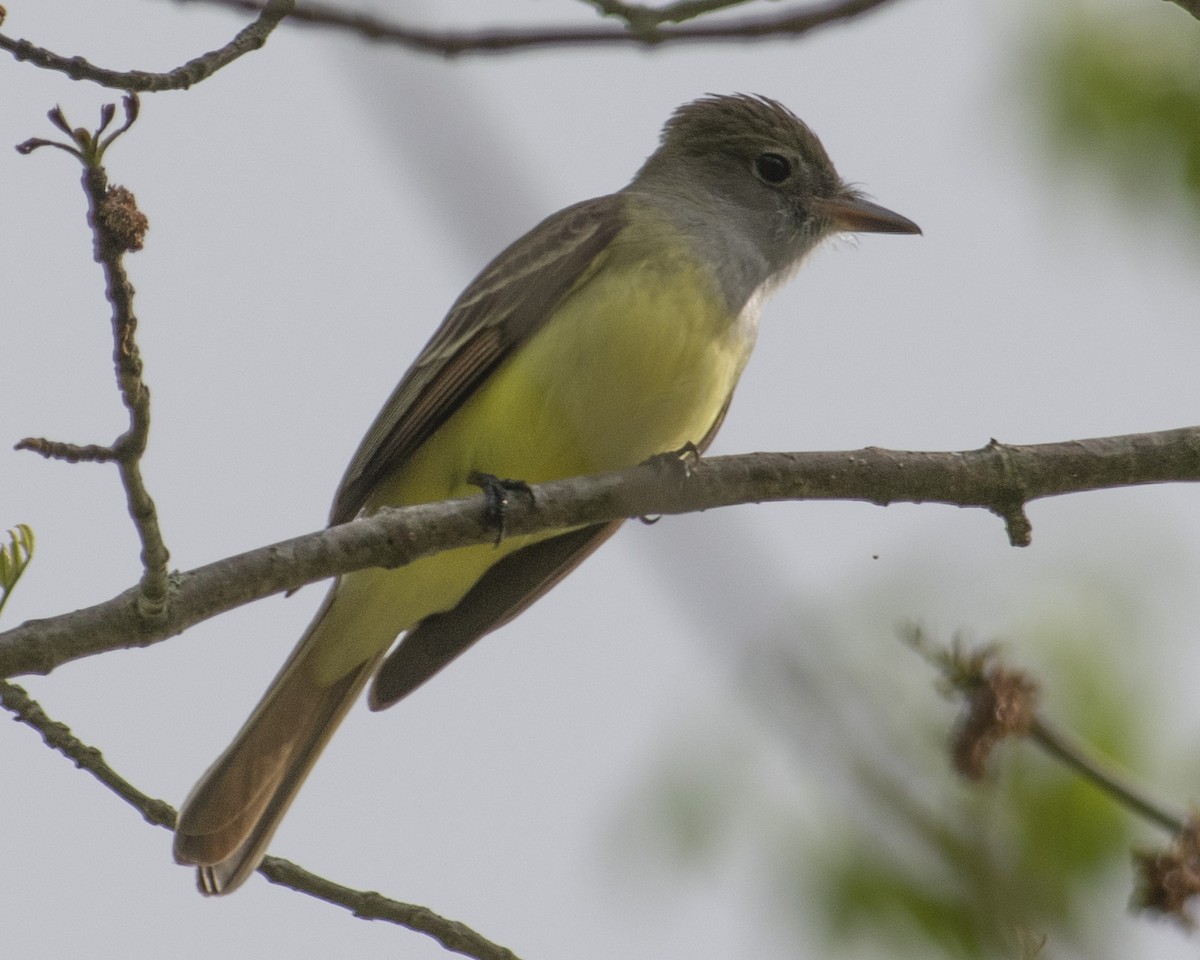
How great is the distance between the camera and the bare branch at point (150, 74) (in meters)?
3.39

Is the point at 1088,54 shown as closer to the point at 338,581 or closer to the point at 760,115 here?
the point at 760,115

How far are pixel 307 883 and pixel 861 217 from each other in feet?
13.0

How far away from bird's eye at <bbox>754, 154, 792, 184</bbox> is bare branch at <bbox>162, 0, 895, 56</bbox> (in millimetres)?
4193

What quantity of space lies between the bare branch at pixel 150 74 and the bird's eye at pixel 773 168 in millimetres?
3815

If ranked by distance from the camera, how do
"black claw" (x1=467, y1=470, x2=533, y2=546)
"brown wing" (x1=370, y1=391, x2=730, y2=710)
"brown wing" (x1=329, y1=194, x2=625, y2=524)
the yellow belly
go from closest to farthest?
1. "black claw" (x1=467, y1=470, x2=533, y2=546)
2. the yellow belly
3. "brown wing" (x1=329, y1=194, x2=625, y2=524)
4. "brown wing" (x1=370, y1=391, x2=730, y2=710)

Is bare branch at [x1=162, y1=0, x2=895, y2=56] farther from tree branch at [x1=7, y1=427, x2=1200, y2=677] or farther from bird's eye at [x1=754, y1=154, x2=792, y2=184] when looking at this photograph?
bird's eye at [x1=754, y1=154, x2=792, y2=184]

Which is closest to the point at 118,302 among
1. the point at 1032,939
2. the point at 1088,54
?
the point at 1032,939

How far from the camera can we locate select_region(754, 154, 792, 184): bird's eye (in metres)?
7.22

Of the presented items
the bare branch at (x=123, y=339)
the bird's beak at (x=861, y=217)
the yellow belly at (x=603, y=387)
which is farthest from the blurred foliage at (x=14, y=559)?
the bird's beak at (x=861, y=217)

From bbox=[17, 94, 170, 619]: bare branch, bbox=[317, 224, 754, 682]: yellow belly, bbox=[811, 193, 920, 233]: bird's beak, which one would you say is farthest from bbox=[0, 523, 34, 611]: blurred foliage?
bbox=[811, 193, 920, 233]: bird's beak

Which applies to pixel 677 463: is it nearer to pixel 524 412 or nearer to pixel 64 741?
pixel 524 412

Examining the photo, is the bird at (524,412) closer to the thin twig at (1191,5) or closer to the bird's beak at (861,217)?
the bird's beak at (861,217)

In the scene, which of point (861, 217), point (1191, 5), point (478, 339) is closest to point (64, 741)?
point (478, 339)

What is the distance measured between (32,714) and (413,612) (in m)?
2.46
